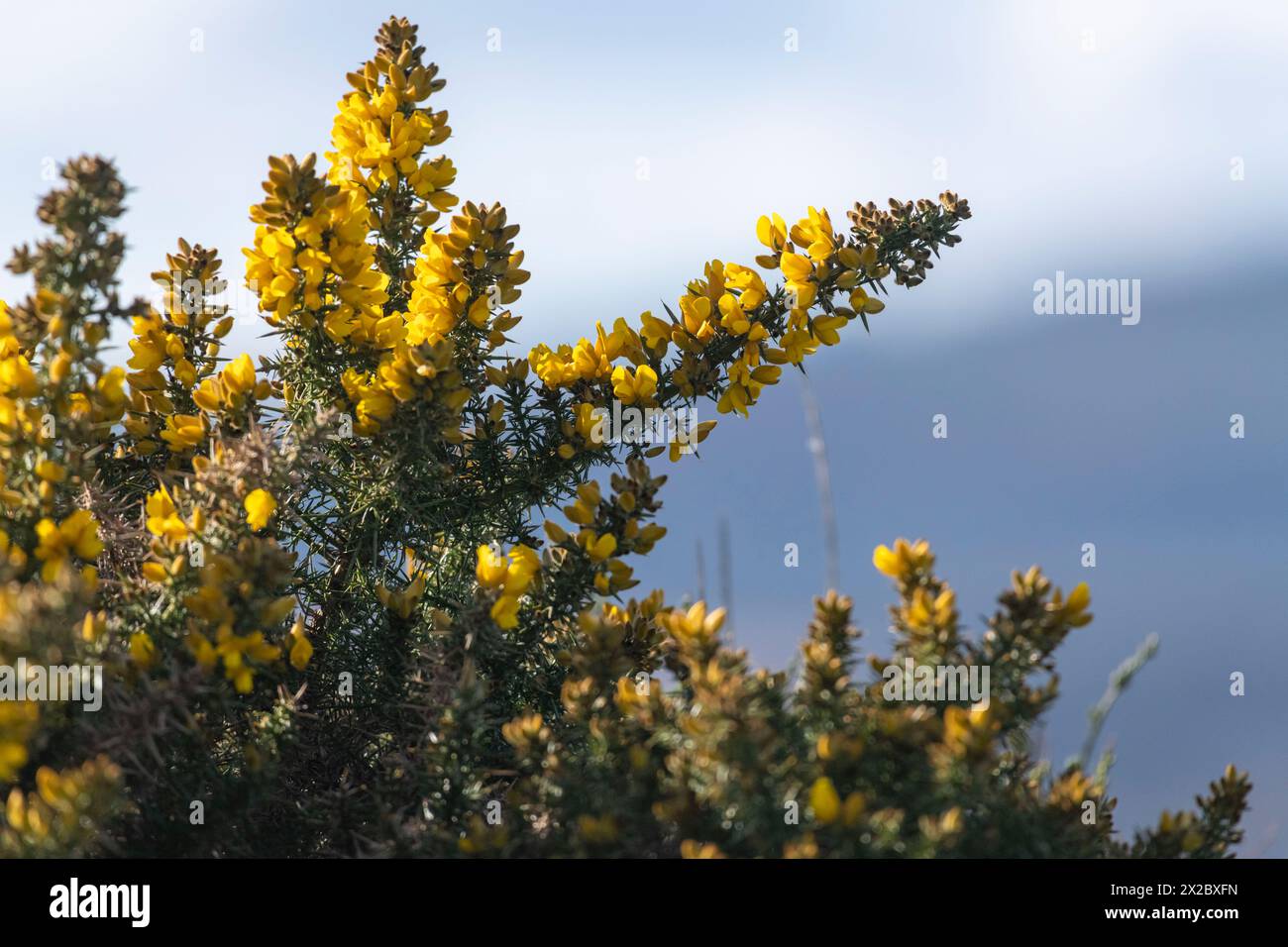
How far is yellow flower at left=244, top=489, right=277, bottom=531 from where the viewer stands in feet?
6.73

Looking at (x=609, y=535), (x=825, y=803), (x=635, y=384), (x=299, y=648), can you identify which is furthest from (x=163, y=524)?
(x=825, y=803)

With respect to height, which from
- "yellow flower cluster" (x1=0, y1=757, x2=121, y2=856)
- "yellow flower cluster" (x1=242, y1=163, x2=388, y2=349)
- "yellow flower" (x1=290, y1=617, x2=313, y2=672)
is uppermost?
"yellow flower cluster" (x1=242, y1=163, x2=388, y2=349)

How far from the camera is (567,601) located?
2395 mm

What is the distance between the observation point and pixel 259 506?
2.06m

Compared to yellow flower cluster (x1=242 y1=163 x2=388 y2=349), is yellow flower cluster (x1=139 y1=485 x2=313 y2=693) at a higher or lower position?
lower

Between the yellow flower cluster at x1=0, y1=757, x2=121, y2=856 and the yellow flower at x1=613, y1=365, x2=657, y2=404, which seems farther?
the yellow flower at x1=613, y1=365, x2=657, y2=404

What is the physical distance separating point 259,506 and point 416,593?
1.55ft

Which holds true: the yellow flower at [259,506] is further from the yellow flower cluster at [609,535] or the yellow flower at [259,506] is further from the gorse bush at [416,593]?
the yellow flower cluster at [609,535]

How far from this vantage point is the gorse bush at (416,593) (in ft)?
5.56

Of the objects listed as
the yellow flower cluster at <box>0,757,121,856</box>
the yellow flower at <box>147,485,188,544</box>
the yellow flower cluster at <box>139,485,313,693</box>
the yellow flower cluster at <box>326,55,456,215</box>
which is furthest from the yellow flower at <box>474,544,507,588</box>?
the yellow flower cluster at <box>326,55,456,215</box>

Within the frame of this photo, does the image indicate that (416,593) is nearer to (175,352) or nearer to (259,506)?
(259,506)

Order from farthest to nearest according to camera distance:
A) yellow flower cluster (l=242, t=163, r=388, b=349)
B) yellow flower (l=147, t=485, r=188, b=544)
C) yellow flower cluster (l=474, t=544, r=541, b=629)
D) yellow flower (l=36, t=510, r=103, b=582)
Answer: yellow flower cluster (l=242, t=163, r=388, b=349) → yellow flower cluster (l=474, t=544, r=541, b=629) → yellow flower (l=147, t=485, r=188, b=544) → yellow flower (l=36, t=510, r=103, b=582)

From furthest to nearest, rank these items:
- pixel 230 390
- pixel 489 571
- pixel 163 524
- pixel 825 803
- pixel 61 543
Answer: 1. pixel 230 390
2. pixel 489 571
3. pixel 163 524
4. pixel 61 543
5. pixel 825 803

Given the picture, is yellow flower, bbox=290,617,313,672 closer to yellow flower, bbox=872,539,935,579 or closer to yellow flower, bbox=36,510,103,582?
yellow flower, bbox=36,510,103,582
